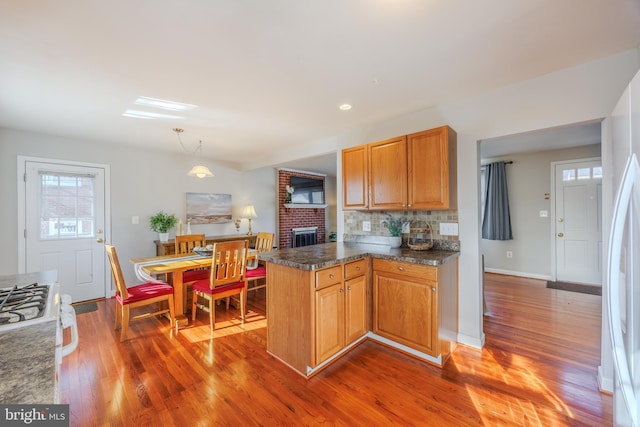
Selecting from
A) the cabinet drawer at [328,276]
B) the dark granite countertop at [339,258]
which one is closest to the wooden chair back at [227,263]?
the dark granite countertop at [339,258]

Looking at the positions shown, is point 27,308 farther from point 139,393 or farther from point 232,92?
point 232,92

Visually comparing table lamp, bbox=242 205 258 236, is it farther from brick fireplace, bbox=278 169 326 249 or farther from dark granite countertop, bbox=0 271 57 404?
dark granite countertop, bbox=0 271 57 404

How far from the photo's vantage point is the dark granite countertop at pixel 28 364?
588 millimetres

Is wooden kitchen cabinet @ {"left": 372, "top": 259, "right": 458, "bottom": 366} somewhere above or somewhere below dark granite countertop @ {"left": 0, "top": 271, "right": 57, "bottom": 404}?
below

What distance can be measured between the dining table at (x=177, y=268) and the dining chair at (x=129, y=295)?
0.13 meters

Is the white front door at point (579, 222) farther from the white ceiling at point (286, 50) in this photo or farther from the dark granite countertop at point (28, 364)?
the dark granite countertop at point (28, 364)

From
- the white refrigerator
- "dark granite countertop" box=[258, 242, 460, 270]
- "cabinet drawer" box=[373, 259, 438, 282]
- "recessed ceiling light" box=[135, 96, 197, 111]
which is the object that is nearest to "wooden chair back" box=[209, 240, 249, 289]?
"dark granite countertop" box=[258, 242, 460, 270]

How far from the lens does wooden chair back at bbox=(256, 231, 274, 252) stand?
4.11 m

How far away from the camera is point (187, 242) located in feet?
12.7

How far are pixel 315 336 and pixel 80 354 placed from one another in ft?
6.93

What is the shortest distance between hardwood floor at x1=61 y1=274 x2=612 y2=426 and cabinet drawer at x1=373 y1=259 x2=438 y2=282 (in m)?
0.73

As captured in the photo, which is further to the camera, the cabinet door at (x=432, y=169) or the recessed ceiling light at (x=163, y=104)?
the recessed ceiling light at (x=163, y=104)

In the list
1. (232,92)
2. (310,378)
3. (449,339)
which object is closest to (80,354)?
(310,378)

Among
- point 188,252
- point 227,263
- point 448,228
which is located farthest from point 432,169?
point 188,252
